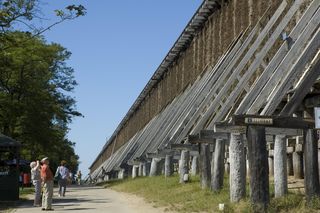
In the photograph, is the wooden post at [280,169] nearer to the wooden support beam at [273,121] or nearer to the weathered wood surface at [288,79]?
the wooden support beam at [273,121]

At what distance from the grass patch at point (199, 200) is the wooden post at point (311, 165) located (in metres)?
0.31

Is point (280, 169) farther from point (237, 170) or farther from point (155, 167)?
point (155, 167)

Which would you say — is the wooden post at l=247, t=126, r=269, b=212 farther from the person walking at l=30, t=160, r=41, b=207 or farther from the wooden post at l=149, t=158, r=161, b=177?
the wooden post at l=149, t=158, r=161, b=177

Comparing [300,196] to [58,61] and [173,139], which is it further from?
[58,61]

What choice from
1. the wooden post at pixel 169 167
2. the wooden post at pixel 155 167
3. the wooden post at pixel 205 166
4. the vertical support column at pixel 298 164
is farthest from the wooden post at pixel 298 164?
the wooden post at pixel 155 167

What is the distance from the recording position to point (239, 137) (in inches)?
543

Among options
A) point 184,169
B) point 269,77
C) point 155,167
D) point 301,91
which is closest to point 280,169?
point 301,91

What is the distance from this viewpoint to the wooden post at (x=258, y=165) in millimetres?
11945

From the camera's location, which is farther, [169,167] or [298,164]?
[169,167]

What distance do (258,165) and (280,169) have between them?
1.38 metres

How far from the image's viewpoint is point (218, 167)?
1605 centimetres

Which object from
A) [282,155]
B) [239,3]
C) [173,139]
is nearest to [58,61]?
[239,3]

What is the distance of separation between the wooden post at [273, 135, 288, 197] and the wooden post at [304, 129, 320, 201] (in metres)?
0.67

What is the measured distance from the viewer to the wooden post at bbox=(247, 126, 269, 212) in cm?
1195
